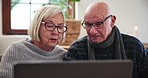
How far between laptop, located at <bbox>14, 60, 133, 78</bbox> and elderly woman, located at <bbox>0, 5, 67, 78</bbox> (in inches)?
26.1

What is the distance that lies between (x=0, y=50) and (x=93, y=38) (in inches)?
88.2

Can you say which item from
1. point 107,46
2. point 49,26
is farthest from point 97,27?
point 49,26

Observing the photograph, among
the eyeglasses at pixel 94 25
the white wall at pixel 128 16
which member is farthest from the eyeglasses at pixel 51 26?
the white wall at pixel 128 16

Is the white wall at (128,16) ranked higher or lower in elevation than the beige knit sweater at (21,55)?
higher

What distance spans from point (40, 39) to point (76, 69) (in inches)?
30.8

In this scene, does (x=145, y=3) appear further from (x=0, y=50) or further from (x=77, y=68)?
(x=77, y=68)

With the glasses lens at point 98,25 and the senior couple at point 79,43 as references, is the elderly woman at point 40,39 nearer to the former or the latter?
the senior couple at point 79,43

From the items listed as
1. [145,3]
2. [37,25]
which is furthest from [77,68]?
[145,3]

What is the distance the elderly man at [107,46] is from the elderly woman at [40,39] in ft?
0.47

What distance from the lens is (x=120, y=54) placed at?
1.46 metres

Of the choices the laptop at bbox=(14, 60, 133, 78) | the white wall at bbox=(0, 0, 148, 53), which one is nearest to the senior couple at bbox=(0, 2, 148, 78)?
the laptop at bbox=(14, 60, 133, 78)

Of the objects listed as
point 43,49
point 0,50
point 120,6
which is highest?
point 120,6

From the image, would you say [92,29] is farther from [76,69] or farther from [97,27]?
[76,69]

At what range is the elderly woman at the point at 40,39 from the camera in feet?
4.31
